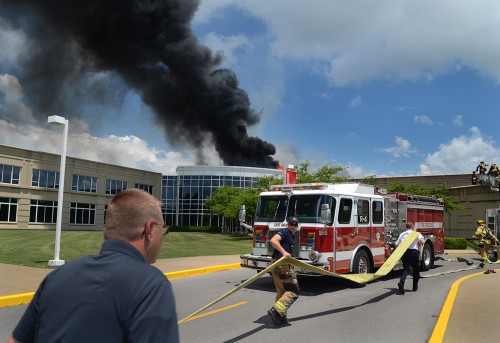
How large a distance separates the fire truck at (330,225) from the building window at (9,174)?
35.9 meters

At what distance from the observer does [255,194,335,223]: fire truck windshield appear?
34.2 feet

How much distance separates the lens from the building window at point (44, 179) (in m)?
42.4

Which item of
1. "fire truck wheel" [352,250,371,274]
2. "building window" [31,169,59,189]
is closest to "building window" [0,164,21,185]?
"building window" [31,169,59,189]

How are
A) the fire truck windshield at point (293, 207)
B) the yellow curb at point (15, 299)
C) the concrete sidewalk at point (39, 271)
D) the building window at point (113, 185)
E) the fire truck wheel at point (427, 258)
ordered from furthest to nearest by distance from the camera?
the building window at point (113, 185) < the fire truck wheel at point (427, 258) < the fire truck windshield at point (293, 207) < the concrete sidewalk at point (39, 271) < the yellow curb at point (15, 299)

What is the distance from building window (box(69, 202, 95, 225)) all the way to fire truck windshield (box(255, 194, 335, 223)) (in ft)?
130

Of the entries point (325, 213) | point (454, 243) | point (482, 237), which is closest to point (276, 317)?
point (325, 213)

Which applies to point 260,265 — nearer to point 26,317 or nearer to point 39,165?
point 26,317

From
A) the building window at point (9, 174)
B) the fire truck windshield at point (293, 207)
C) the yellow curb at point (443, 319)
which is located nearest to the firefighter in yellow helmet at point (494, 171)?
the yellow curb at point (443, 319)

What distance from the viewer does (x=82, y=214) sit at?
47250 millimetres

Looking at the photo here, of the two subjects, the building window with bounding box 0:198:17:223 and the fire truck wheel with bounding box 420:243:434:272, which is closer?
the fire truck wheel with bounding box 420:243:434:272

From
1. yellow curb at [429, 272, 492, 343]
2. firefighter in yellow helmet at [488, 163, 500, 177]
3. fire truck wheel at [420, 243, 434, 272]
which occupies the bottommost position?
yellow curb at [429, 272, 492, 343]

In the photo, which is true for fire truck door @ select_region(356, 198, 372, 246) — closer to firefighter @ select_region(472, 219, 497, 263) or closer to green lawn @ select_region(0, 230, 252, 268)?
firefighter @ select_region(472, 219, 497, 263)

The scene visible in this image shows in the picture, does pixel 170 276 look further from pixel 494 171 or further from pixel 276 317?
pixel 494 171

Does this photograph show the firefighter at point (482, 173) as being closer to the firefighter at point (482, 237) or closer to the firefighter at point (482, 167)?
the firefighter at point (482, 167)
